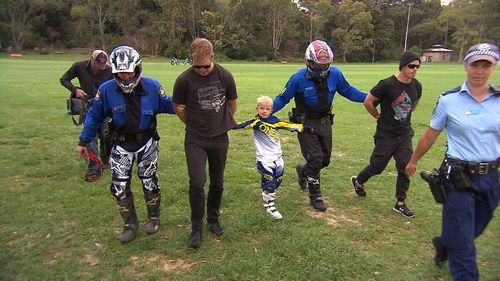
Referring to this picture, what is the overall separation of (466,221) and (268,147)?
2.69 meters

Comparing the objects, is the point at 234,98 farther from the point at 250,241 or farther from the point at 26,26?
the point at 26,26

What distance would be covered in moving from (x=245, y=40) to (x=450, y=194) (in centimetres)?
7658

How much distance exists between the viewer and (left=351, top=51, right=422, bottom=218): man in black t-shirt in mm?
5691

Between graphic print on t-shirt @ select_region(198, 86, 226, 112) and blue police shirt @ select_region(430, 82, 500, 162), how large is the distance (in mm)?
2352

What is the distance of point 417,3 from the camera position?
103m

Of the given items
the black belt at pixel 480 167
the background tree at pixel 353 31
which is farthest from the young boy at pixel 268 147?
the background tree at pixel 353 31

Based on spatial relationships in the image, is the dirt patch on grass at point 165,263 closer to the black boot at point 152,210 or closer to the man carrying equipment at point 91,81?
the black boot at point 152,210

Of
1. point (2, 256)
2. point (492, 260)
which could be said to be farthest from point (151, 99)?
point (492, 260)

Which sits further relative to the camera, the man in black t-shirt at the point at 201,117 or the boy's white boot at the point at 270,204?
the boy's white boot at the point at 270,204

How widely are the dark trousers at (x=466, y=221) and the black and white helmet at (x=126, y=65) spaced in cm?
345

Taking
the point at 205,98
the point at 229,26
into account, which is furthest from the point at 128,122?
the point at 229,26

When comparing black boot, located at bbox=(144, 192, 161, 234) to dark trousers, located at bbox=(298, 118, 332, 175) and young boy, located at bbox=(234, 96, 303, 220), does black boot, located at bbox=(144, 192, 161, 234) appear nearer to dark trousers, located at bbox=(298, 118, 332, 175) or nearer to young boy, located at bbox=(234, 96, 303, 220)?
young boy, located at bbox=(234, 96, 303, 220)

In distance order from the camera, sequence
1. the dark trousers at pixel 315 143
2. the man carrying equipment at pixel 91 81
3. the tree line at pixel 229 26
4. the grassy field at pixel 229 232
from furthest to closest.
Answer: the tree line at pixel 229 26 → the man carrying equipment at pixel 91 81 → the dark trousers at pixel 315 143 → the grassy field at pixel 229 232

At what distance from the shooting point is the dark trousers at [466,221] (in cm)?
361
